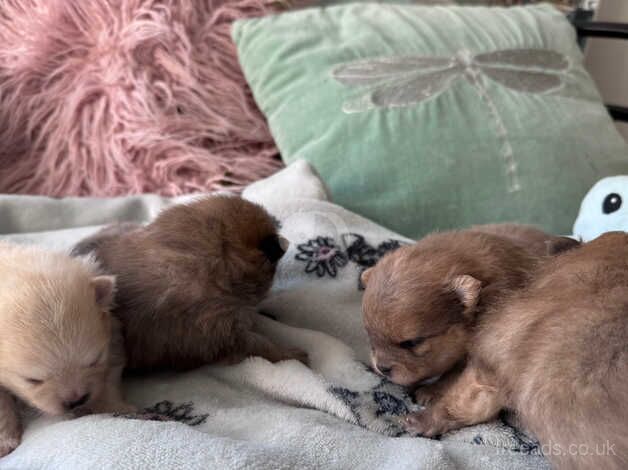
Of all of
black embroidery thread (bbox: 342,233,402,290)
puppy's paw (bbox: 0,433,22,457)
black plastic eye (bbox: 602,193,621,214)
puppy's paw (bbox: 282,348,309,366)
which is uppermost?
black plastic eye (bbox: 602,193,621,214)

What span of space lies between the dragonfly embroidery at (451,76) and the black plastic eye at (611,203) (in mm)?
259

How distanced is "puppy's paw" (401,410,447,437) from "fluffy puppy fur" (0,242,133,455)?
47 cm

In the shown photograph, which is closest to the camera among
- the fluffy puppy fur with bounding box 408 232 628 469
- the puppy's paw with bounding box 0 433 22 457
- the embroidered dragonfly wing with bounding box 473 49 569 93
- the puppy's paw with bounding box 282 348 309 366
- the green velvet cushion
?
the fluffy puppy fur with bounding box 408 232 628 469

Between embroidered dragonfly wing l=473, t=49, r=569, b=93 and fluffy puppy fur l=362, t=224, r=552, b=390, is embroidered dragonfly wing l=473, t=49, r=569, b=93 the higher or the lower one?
the higher one

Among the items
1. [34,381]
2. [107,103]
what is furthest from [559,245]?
[107,103]

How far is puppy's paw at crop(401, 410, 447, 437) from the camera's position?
0.98 m

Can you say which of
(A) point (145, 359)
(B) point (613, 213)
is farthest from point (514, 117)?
(A) point (145, 359)

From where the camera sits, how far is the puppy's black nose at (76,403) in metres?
0.97

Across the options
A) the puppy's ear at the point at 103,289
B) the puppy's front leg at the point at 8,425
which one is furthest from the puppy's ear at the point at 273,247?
the puppy's front leg at the point at 8,425

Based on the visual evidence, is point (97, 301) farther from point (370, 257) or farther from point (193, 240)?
point (370, 257)

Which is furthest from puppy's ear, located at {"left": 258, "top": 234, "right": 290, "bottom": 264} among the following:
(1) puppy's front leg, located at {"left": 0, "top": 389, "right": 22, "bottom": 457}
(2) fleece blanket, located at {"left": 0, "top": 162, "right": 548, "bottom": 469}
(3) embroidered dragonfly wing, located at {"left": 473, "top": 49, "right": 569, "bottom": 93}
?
(3) embroidered dragonfly wing, located at {"left": 473, "top": 49, "right": 569, "bottom": 93}

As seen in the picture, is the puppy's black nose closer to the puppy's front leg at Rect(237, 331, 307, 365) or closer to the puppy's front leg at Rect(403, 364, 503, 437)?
the puppy's front leg at Rect(237, 331, 307, 365)

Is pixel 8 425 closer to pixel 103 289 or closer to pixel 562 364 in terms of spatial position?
pixel 103 289

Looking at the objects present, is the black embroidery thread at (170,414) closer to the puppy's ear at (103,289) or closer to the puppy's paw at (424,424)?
the puppy's ear at (103,289)
